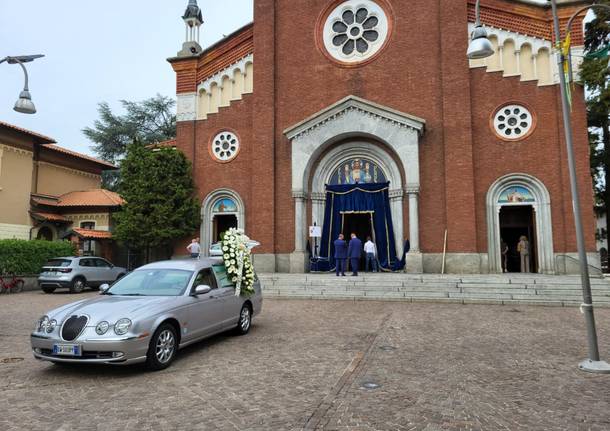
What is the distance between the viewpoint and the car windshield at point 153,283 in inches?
278

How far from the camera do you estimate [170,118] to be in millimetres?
40688

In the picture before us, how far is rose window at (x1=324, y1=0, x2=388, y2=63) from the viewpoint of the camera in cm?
1989

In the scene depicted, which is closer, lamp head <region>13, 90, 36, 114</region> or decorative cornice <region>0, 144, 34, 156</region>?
lamp head <region>13, 90, 36, 114</region>

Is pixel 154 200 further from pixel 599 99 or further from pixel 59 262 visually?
pixel 599 99

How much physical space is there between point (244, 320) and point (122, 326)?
318cm

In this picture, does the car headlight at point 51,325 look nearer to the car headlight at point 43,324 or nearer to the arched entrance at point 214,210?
the car headlight at point 43,324

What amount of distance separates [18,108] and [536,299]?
14.0m

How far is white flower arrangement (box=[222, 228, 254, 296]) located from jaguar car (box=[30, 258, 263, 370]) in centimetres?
16

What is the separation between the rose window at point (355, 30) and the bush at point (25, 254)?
15.2 m

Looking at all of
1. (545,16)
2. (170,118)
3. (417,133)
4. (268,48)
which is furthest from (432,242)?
(170,118)

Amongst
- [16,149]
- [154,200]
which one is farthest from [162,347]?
[16,149]

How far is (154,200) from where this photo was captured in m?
19.7

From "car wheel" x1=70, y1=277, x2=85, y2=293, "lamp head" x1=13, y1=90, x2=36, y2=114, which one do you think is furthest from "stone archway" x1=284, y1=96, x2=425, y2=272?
"lamp head" x1=13, y1=90, x2=36, y2=114

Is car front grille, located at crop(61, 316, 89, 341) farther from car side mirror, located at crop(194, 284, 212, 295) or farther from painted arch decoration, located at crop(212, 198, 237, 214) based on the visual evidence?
painted arch decoration, located at crop(212, 198, 237, 214)
